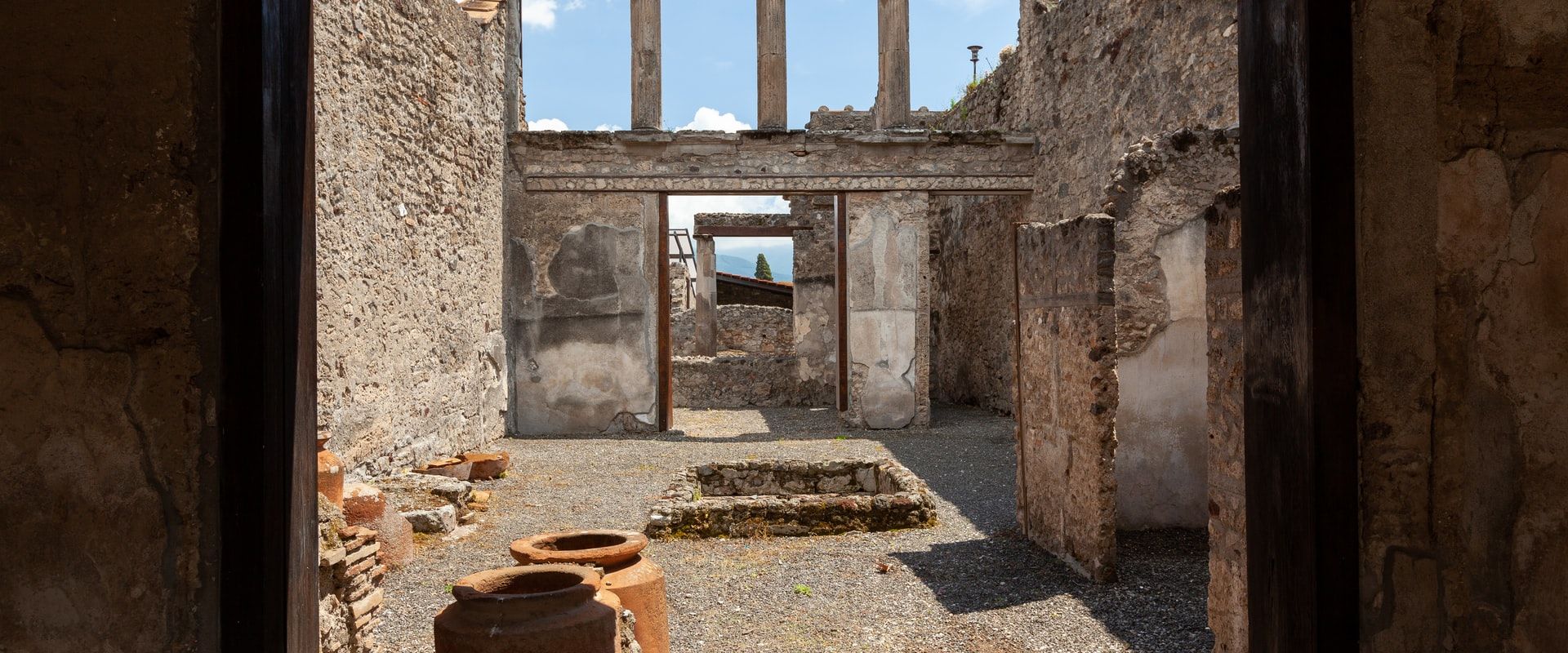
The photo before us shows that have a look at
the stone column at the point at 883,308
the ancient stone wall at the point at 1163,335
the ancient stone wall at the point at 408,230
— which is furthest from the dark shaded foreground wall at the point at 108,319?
the stone column at the point at 883,308

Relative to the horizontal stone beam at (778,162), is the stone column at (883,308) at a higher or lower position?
lower

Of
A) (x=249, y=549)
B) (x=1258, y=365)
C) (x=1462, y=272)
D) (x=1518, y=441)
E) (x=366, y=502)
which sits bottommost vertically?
(x=366, y=502)

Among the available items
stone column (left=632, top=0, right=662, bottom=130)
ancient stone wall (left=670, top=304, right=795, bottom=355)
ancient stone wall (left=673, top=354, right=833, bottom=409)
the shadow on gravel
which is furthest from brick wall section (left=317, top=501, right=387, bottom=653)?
ancient stone wall (left=670, top=304, right=795, bottom=355)

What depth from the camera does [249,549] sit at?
1.65 m

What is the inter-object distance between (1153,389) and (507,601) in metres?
4.57

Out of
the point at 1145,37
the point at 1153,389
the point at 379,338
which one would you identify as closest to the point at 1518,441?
the point at 1153,389

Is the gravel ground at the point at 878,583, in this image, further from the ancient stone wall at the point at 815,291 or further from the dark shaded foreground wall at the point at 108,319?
the ancient stone wall at the point at 815,291

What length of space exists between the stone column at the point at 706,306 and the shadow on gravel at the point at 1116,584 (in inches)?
609

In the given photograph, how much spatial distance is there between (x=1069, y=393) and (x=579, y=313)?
7855mm

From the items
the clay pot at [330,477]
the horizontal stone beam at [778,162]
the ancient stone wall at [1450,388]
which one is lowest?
the clay pot at [330,477]

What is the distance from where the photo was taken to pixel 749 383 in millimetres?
17688

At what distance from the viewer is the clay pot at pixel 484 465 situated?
345 inches

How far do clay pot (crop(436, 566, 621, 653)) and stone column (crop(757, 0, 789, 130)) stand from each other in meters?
10.1

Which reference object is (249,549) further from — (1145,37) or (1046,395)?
(1145,37)
